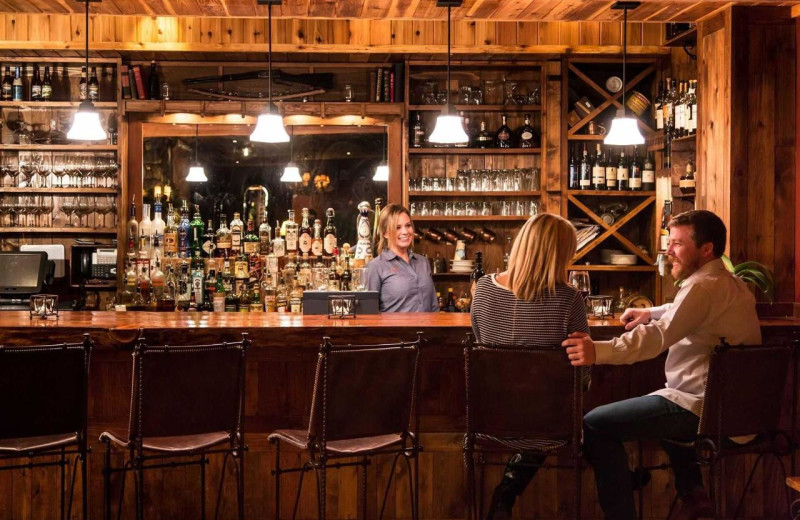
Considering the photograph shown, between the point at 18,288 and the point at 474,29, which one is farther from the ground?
the point at 474,29

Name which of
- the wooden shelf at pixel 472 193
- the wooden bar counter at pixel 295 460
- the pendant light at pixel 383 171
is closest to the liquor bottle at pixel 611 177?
the wooden shelf at pixel 472 193

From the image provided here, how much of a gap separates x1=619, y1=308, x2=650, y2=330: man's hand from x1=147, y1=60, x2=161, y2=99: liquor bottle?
4.03 metres

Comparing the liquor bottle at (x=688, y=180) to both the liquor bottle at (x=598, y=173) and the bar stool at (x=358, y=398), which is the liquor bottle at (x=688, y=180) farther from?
the bar stool at (x=358, y=398)

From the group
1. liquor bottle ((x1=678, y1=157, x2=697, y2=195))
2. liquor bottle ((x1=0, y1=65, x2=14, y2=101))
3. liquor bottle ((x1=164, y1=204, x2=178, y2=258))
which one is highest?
liquor bottle ((x1=0, y1=65, x2=14, y2=101))

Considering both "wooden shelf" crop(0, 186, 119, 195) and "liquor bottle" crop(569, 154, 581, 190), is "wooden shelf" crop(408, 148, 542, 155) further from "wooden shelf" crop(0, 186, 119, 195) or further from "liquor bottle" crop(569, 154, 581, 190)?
"wooden shelf" crop(0, 186, 119, 195)

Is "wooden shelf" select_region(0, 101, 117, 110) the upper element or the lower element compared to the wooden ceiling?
lower

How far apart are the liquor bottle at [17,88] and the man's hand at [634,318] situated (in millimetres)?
4686

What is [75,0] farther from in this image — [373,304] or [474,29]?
[474,29]

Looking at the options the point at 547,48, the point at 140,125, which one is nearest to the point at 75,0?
the point at 140,125

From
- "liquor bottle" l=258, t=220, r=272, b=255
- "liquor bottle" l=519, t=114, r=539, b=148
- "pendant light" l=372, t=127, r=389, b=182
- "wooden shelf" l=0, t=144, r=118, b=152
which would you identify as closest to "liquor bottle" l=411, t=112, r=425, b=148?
"pendant light" l=372, t=127, r=389, b=182

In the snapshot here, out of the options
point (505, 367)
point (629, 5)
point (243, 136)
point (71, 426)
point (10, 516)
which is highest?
point (629, 5)

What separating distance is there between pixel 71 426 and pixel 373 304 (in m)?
1.55

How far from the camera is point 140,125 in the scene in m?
6.39

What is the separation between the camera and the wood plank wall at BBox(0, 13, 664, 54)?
19.8ft
